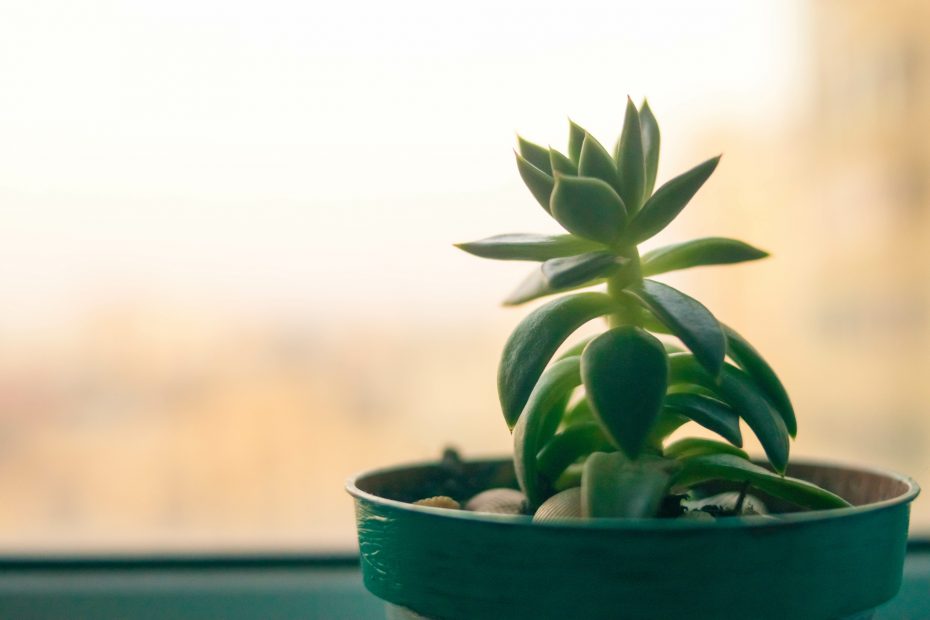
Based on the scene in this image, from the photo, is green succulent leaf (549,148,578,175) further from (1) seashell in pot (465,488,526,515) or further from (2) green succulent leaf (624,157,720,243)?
(1) seashell in pot (465,488,526,515)

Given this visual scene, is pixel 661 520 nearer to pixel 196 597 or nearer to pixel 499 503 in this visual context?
pixel 499 503

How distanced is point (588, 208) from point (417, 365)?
48 centimetres

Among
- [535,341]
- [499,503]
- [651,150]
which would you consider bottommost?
[499,503]

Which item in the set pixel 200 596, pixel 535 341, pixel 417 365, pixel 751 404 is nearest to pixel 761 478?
pixel 751 404

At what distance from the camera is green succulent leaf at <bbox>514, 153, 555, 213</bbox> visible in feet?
1.54

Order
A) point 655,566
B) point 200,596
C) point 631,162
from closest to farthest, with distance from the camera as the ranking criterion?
point 655,566 → point 631,162 → point 200,596

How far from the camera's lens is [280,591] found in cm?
85

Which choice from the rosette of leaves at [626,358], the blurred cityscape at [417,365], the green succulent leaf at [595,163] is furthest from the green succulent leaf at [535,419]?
Result: the blurred cityscape at [417,365]

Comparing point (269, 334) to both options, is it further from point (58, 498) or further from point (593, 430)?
point (593, 430)

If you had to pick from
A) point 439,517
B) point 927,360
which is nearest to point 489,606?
point 439,517

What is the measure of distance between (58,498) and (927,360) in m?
0.94

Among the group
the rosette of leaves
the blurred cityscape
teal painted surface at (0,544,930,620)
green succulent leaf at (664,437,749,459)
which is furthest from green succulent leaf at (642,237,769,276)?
teal painted surface at (0,544,930,620)

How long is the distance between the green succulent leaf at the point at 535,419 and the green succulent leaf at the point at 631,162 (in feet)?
0.32

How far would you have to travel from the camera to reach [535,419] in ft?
1.49
